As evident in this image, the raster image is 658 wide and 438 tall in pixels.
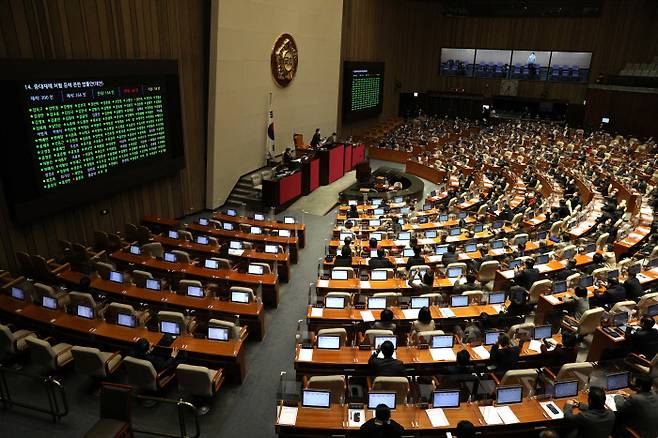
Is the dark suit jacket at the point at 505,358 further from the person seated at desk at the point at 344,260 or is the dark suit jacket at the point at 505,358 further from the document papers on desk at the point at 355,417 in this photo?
the person seated at desk at the point at 344,260

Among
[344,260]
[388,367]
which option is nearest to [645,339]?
[388,367]

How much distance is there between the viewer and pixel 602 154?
24.1m

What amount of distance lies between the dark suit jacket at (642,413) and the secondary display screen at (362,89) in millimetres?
23502

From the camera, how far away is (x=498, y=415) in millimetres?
6266

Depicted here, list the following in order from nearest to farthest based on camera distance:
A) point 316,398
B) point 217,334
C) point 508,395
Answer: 1. point 316,398
2. point 508,395
3. point 217,334

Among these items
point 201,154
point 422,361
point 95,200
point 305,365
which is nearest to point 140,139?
point 95,200

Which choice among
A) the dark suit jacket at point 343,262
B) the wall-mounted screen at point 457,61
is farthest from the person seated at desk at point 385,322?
the wall-mounted screen at point 457,61

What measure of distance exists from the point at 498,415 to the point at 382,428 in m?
1.86

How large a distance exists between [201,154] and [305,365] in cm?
1152

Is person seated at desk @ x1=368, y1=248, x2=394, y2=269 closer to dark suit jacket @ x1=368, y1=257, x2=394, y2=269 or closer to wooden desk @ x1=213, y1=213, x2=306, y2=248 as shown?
dark suit jacket @ x1=368, y1=257, x2=394, y2=269

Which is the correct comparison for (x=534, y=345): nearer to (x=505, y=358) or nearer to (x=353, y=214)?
(x=505, y=358)

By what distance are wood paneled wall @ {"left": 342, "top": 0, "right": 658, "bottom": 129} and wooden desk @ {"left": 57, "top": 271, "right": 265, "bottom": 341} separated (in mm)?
20788

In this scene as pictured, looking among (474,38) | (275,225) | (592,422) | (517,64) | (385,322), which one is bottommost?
(275,225)

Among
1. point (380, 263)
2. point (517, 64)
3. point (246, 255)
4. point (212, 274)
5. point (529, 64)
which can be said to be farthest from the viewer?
point (517, 64)
